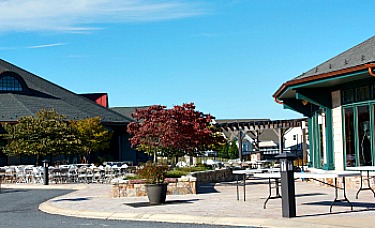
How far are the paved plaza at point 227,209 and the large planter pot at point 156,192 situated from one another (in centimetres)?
30

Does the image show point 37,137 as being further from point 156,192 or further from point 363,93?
point 363,93

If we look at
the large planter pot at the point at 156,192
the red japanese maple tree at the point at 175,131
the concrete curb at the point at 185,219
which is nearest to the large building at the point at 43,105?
the red japanese maple tree at the point at 175,131

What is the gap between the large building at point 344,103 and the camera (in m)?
17.4

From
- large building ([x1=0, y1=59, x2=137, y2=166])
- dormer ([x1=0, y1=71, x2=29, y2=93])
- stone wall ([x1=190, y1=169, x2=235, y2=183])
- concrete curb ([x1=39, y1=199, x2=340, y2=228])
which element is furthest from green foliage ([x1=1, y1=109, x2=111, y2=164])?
concrete curb ([x1=39, y1=199, x2=340, y2=228])

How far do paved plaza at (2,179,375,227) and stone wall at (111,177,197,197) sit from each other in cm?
37

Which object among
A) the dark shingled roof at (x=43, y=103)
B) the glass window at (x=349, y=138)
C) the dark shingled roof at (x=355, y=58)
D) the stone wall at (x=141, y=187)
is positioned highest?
the dark shingled roof at (x=43, y=103)

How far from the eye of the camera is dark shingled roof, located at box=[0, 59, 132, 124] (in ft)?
133

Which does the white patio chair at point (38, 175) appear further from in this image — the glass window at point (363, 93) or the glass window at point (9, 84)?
the glass window at point (9, 84)

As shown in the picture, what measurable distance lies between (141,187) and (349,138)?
6.54m

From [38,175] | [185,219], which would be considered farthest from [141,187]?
[38,175]

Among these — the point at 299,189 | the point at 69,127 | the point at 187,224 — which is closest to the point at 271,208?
the point at 187,224

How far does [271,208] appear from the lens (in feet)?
44.2

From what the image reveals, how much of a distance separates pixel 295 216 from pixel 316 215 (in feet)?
1.81

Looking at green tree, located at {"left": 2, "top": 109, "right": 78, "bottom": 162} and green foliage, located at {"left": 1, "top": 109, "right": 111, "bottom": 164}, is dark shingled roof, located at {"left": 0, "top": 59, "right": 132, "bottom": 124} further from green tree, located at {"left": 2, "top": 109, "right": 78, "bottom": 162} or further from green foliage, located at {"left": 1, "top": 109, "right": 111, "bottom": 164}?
green tree, located at {"left": 2, "top": 109, "right": 78, "bottom": 162}
